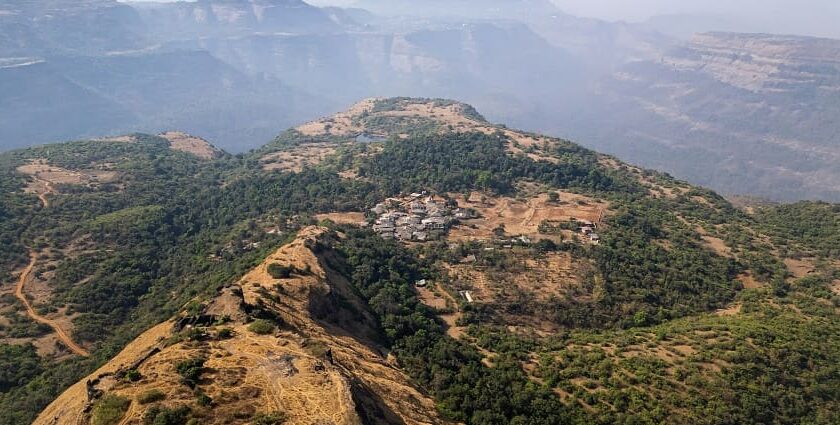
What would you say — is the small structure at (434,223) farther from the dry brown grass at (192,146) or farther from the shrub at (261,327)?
the dry brown grass at (192,146)

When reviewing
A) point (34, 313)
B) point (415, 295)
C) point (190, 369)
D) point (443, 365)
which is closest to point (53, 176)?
point (34, 313)

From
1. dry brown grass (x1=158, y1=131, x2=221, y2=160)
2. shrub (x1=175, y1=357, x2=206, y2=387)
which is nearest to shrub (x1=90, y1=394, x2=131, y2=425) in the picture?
shrub (x1=175, y1=357, x2=206, y2=387)

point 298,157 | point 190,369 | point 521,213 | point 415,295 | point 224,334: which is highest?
point 190,369

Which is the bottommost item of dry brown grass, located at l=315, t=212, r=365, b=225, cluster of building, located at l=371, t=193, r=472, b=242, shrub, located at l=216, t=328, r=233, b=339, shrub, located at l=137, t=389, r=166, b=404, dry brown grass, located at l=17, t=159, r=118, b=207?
dry brown grass, located at l=17, t=159, r=118, b=207

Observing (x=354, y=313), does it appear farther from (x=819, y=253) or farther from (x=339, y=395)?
(x=819, y=253)

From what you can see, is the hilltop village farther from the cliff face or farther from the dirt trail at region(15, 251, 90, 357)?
the dirt trail at region(15, 251, 90, 357)

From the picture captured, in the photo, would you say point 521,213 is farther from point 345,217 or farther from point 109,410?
point 109,410
